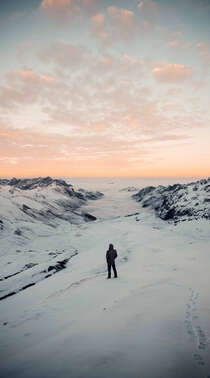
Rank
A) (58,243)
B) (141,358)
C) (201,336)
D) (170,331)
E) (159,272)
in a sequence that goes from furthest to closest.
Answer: (58,243) < (159,272) < (170,331) < (201,336) < (141,358)

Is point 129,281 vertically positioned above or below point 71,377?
below

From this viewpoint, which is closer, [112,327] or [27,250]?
[112,327]

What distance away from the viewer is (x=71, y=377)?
394 cm

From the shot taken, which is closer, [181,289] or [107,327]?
[107,327]

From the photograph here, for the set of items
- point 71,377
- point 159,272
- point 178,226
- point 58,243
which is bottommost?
point 58,243

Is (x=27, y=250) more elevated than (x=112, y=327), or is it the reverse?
(x=112, y=327)

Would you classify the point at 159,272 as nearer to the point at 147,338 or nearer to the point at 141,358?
the point at 147,338

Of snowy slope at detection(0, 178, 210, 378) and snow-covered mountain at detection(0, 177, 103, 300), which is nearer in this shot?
snowy slope at detection(0, 178, 210, 378)

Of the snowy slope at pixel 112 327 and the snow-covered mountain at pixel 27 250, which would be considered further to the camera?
the snow-covered mountain at pixel 27 250

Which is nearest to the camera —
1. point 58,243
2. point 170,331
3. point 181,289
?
point 170,331

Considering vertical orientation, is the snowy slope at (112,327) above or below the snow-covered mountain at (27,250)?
above

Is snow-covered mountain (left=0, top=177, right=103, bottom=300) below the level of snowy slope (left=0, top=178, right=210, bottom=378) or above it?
below

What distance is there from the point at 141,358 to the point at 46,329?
3.67 m

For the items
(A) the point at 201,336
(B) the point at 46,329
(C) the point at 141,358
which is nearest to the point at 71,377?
(C) the point at 141,358
